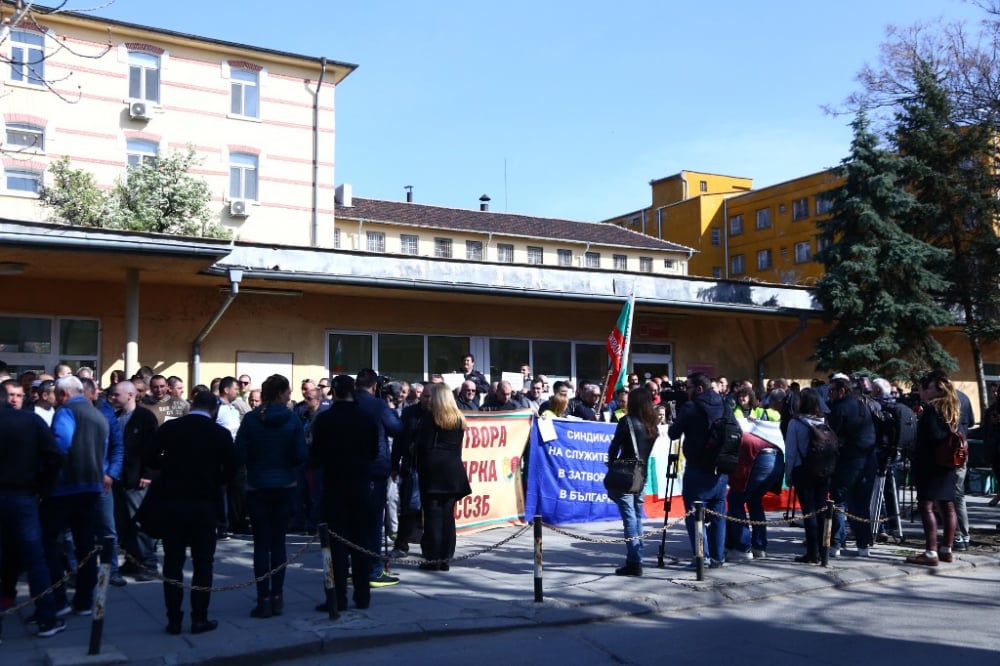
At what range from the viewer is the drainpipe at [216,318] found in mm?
16062

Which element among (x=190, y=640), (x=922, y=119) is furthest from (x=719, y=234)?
(x=190, y=640)

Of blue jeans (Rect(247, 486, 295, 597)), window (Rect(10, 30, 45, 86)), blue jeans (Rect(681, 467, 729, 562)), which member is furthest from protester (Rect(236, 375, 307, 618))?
window (Rect(10, 30, 45, 86))

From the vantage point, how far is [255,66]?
33906 mm

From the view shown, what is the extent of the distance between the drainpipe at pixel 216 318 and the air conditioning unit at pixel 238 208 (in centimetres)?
1566

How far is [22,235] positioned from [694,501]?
10.3 metres

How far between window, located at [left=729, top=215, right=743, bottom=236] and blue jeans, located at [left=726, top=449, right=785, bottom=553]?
6037cm

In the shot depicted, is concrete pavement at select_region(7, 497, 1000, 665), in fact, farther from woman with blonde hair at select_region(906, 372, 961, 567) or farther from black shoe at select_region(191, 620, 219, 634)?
woman with blonde hair at select_region(906, 372, 961, 567)

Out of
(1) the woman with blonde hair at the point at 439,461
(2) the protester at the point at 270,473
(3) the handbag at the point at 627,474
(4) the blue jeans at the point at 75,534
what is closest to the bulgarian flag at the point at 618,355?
(3) the handbag at the point at 627,474

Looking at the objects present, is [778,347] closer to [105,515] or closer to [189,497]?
[105,515]

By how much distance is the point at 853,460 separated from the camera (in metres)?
10.7

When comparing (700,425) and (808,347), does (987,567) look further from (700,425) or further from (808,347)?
(808,347)

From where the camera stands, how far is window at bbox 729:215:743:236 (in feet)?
226

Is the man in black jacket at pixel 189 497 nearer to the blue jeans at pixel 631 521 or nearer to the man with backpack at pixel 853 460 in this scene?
the blue jeans at pixel 631 521

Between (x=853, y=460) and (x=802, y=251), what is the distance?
56.4 m
